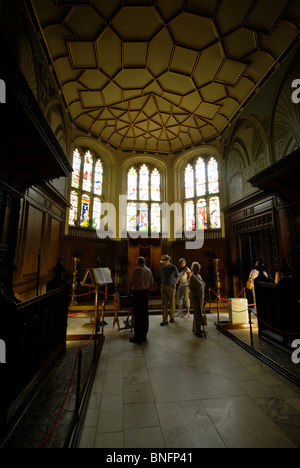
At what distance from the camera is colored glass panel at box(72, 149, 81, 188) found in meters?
8.59

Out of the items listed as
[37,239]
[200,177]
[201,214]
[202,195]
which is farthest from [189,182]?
[37,239]

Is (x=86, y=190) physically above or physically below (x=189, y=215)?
above

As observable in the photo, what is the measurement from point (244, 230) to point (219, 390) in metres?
6.11

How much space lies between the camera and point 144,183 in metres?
10.7

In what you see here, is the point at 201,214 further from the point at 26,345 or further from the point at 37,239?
the point at 26,345

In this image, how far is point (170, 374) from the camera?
252cm

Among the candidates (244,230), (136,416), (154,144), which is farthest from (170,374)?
(154,144)

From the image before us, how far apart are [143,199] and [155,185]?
3.60 ft

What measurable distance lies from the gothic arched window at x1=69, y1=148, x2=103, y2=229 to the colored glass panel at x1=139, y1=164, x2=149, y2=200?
2.13m

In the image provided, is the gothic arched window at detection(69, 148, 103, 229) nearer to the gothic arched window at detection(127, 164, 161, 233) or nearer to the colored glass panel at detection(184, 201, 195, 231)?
the gothic arched window at detection(127, 164, 161, 233)

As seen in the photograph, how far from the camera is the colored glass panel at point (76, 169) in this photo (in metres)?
8.59

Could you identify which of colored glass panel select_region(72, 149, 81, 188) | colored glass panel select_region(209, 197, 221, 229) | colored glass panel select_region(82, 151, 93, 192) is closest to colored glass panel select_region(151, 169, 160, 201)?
colored glass panel select_region(209, 197, 221, 229)

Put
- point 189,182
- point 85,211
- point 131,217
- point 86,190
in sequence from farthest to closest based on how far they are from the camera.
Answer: point 189,182, point 131,217, point 86,190, point 85,211

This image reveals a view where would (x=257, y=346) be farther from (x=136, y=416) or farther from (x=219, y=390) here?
(x=136, y=416)
